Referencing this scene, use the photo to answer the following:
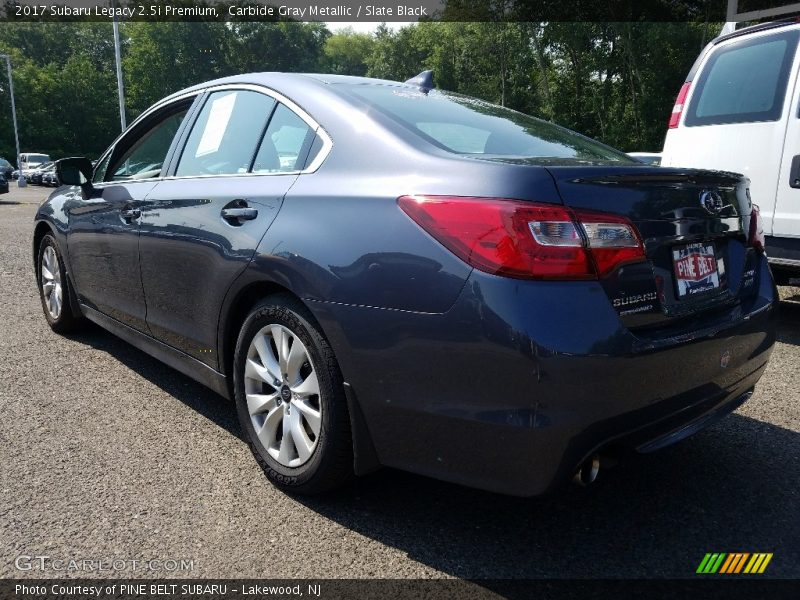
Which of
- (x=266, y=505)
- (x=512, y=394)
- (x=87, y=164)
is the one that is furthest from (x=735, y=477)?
(x=87, y=164)

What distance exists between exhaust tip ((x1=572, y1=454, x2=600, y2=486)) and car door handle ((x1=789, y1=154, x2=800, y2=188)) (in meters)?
3.46

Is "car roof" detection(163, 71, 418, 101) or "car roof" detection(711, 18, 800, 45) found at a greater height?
"car roof" detection(711, 18, 800, 45)

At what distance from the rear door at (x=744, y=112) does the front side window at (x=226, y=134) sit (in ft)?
11.7

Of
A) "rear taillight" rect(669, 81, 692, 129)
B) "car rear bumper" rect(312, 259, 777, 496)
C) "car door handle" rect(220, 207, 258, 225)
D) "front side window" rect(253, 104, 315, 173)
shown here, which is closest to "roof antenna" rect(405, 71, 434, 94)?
"front side window" rect(253, 104, 315, 173)

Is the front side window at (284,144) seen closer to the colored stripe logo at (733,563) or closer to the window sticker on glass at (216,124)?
the window sticker on glass at (216,124)

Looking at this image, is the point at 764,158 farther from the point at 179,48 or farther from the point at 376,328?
the point at 179,48

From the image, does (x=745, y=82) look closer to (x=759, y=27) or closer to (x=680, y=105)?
(x=759, y=27)

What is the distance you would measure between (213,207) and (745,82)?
414cm

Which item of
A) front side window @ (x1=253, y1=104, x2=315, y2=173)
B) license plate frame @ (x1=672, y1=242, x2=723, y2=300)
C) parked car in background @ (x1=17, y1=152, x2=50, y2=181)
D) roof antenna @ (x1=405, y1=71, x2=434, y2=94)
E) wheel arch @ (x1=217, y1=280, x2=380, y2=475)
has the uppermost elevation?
roof antenna @ (x1=405, y1=71, x2=434, y2=94)

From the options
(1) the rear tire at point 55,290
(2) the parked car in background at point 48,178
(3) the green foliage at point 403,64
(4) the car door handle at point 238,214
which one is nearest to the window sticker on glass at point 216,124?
(4) the car door handle at point 238,214

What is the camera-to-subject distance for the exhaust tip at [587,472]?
2.03 metres

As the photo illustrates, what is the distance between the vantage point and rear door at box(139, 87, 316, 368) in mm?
2641

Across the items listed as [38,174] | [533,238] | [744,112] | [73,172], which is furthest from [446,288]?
[38,174]

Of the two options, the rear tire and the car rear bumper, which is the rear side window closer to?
the car rear bumper
